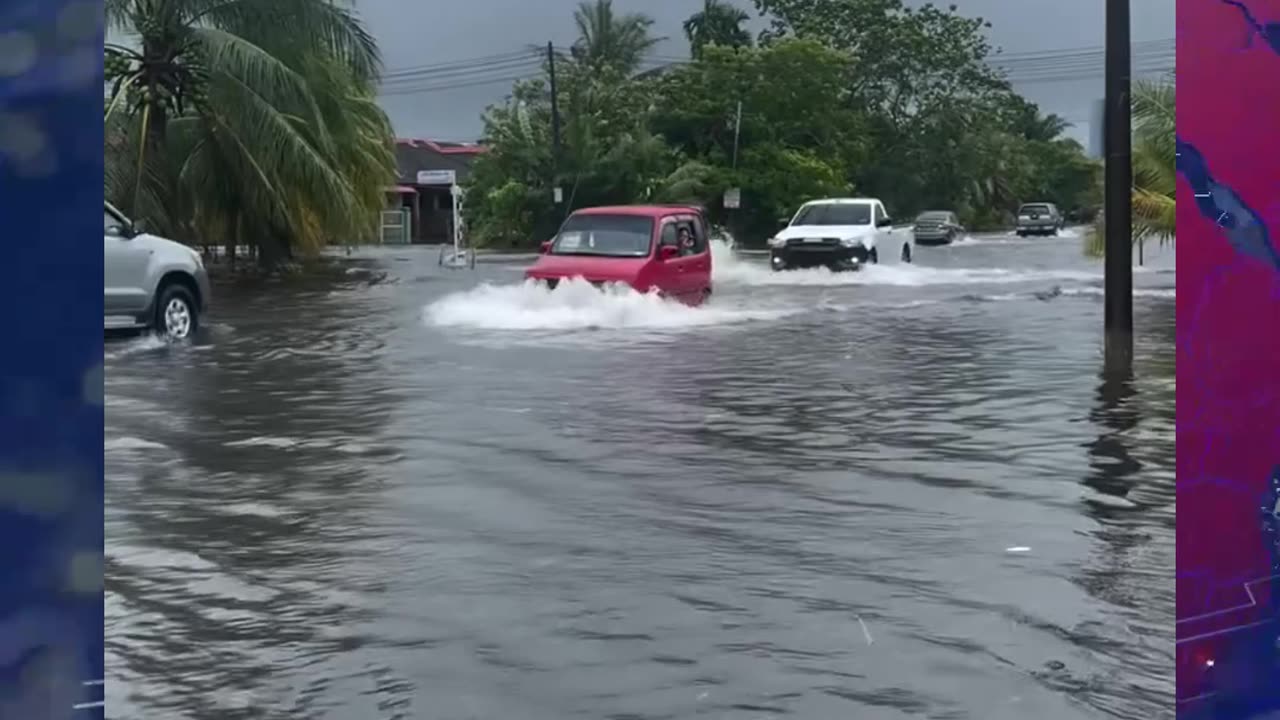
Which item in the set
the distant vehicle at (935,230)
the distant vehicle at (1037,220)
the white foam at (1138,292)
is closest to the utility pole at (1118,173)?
the white foam at (1138,292)

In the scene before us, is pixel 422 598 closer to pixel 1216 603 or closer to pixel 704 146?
pixel 1216 603

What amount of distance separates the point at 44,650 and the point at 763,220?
Result: 5090 cm

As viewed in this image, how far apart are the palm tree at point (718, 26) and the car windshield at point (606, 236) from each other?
39.3 m

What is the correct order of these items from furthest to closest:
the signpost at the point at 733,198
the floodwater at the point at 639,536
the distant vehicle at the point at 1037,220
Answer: the distant vehicle at the point at 1037,220 → the signpost at the point at 733,198 → the floodwater at the point at 639,536

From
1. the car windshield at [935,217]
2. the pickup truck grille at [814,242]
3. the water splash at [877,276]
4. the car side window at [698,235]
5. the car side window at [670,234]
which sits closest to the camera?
the car side window at [670,234]

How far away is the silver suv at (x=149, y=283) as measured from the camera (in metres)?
16.6

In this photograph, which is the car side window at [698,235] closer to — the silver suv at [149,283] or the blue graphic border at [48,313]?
the silver suv at [149,283]

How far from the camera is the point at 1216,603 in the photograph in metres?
3.52

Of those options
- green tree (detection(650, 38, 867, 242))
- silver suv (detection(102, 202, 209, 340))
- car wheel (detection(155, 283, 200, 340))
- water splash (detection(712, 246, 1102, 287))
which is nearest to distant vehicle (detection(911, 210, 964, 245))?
green tree (detection(650, 38, 867, 242))

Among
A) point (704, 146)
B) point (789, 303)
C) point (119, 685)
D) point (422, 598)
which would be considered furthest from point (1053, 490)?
point (704, 146)

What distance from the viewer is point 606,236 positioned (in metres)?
20.2

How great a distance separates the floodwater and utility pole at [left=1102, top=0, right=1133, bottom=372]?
15.4 inches

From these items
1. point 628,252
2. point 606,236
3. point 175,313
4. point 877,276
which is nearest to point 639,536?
point 175,313

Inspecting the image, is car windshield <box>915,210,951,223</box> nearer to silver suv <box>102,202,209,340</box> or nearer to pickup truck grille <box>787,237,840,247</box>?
pickup truck grille <box>787,237,840,247</box>
